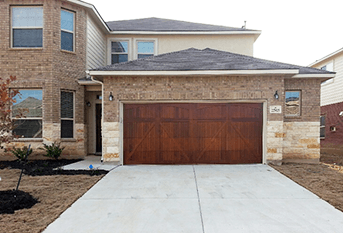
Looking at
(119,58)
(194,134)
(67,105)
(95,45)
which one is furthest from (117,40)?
(194,134)

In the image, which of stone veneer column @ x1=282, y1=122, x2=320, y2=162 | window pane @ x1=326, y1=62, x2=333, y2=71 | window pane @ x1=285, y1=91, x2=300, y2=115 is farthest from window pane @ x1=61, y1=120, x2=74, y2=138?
window pane @ x1=326, y1=62, x2=333, y2=71

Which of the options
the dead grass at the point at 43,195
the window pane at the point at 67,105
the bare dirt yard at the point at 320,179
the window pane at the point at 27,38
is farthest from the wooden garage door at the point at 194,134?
the window pane at the point at 27,38

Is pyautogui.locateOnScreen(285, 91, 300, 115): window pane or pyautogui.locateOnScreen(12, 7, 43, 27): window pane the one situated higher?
pyautogui.locateOnScreen(12, 7, 43, 27): window pane

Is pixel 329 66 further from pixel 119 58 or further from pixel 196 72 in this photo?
pixel 119 58

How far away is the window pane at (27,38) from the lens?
977 cm

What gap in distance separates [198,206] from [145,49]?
32.3 ft

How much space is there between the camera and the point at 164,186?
621 cm

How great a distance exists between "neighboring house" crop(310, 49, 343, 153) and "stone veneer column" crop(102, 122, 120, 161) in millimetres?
11087

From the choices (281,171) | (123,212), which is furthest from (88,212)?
(281,171)

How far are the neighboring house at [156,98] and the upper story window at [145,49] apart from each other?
112 inches

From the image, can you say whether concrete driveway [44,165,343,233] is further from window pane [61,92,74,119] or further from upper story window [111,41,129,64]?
upper story window [111,41,129,64]

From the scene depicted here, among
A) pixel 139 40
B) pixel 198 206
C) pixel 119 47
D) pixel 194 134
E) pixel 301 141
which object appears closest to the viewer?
pixel 198 206

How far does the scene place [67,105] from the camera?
1022 cm

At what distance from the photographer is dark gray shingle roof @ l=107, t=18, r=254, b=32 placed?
12.9 meters
